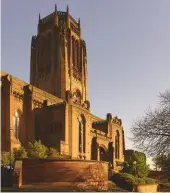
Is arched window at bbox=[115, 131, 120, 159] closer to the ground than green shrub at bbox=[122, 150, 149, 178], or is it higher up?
higher up

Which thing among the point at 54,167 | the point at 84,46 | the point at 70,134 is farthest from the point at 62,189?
the point at 84,46

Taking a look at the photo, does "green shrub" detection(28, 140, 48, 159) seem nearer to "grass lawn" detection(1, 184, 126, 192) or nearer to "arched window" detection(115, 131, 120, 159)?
"grass lawn" detection(1, 184, 126, 192)

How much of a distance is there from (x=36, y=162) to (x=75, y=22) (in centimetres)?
5531

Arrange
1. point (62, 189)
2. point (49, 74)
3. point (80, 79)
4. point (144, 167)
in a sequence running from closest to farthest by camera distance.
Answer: point (62, 189) → point (144, 167) → point (49, 74) → point (80, 79)

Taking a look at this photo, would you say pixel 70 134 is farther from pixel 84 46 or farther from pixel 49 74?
pixel 84 46

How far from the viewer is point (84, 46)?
79.1 m

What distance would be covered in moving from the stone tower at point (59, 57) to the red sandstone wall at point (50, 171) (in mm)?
36274

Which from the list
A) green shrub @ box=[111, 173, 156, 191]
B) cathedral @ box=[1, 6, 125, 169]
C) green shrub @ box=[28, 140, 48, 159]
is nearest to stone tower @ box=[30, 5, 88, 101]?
cathedral @ box=[1, 6, 125, 169]

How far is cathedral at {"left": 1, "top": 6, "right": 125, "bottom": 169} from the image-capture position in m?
45.2

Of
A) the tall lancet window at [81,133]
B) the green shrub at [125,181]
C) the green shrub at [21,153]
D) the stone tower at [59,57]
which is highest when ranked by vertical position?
the stone tower at [59,57]

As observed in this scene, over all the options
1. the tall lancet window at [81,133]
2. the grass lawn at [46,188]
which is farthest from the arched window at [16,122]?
the grass lawn at [46,188]

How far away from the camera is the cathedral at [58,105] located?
45.2 meters

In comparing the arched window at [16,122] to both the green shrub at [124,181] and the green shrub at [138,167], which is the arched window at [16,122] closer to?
the green shrub at [124,181]

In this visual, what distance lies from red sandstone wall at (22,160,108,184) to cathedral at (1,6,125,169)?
12.5 m
